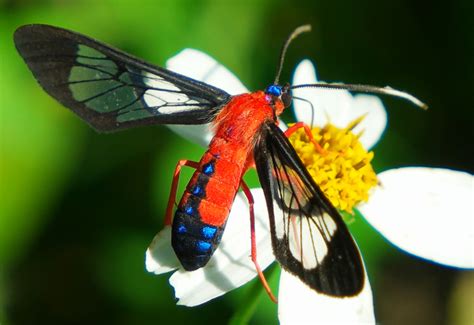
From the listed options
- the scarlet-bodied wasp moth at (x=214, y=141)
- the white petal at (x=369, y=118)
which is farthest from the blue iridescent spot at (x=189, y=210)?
the white petal at (x=369, y=118)

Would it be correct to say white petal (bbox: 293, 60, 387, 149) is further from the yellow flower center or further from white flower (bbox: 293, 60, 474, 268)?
the yellow flower center

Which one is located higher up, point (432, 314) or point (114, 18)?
point (114, 18)

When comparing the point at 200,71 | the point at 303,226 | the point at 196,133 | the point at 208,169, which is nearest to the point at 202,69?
the point at 200,71

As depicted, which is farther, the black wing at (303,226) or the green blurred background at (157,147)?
the green blurred background at (157,147)

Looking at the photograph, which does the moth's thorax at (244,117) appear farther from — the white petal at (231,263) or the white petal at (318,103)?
the white petal at (318,103)

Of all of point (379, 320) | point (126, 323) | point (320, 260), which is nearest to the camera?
point (320, 260)

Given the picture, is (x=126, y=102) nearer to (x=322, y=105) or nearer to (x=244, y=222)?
(x=244, y=222)

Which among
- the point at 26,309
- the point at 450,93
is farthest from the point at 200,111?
the point at 450,93

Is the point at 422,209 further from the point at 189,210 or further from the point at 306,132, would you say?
the point at 189,210
